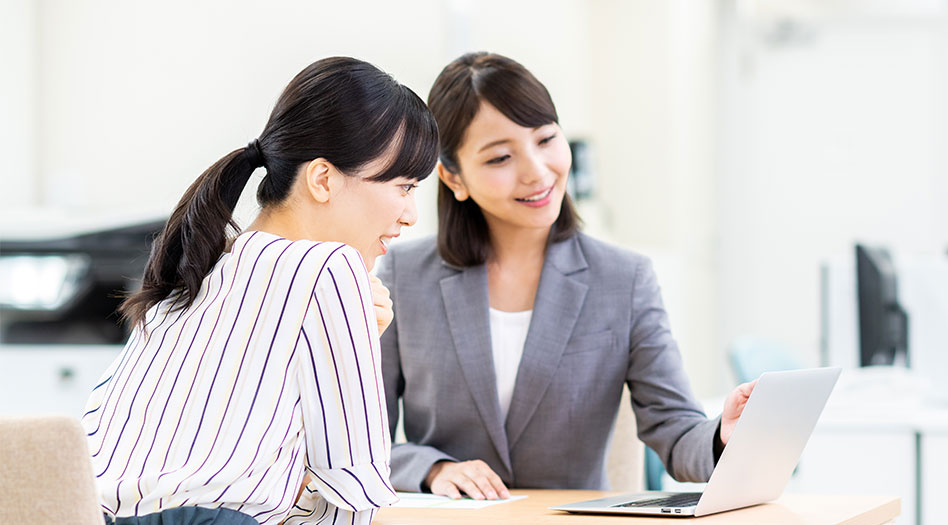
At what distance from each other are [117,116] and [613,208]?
2300mm

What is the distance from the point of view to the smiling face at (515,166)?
173 centimetres

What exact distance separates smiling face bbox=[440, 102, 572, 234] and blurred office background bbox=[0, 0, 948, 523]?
1.05 meters

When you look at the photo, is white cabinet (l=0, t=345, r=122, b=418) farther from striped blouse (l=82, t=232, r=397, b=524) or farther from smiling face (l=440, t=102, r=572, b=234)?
striped blouse (l=82, t=232, r=397, b=524)

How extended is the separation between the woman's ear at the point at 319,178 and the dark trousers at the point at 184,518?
412 mm

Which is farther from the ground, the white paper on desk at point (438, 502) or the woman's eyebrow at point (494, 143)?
the woman's eyebrow at point (494, 143)

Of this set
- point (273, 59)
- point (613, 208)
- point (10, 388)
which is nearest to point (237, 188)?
point (10, 388)

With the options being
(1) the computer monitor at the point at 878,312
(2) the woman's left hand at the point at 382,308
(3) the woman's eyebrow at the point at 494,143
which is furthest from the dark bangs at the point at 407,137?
(1) the computer monitor at the point at 878,312

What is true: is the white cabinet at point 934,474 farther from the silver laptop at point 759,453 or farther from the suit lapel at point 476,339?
the suit lapel at point 476,339

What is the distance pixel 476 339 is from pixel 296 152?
593mm

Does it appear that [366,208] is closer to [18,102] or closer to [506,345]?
[506,345]

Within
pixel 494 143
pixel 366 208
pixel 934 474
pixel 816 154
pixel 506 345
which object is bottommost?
pixel 934 474

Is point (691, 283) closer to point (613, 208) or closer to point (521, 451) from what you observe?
point (613, 208)

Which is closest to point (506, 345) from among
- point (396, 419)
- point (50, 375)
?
point (396, 419)

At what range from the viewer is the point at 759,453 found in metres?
1.36
